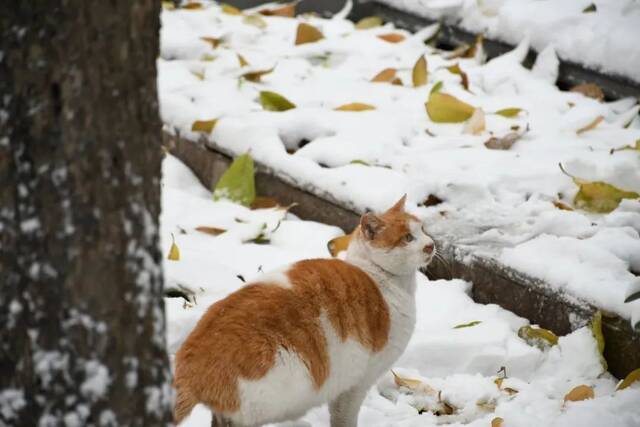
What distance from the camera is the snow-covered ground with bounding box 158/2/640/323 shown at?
3201 mm

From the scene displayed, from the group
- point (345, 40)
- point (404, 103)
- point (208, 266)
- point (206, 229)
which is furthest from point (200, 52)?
point (208, 266)

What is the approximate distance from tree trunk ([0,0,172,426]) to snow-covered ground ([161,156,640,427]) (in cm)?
105

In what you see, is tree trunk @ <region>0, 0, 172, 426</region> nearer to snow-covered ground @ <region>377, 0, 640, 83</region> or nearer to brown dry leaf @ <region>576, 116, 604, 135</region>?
brown dry leaf @ <region>576, 116, 604, 135</region>

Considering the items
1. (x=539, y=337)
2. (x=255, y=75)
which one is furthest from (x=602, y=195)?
(x=255, y=75)

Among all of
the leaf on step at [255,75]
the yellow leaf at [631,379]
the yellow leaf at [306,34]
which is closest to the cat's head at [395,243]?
the yellow leaf at [631,379]

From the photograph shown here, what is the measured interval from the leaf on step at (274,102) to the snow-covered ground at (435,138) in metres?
0.05

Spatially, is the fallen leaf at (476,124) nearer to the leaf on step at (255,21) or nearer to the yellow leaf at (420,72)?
the yellow leaf at (420,72)

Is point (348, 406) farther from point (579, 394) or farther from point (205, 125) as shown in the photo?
point (205, 125)

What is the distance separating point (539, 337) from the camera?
9.55ft

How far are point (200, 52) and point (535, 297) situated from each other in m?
2.79

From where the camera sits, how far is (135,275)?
148cm

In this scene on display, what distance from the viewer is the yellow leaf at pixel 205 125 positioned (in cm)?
417

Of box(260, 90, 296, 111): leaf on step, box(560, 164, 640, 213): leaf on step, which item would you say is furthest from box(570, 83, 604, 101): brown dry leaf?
box(260, 90, 296, 111): leaf on step

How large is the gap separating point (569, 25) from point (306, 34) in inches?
54.8
